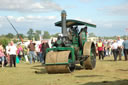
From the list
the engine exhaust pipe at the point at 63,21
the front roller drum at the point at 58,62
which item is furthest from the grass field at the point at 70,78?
the engine exhaust pipe at the point at 63,21

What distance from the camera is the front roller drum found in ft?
36.2

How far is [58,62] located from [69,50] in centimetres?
87

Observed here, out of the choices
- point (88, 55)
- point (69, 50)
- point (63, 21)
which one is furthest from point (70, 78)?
point (63, 21)

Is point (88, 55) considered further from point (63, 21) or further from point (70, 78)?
point (70, 78)

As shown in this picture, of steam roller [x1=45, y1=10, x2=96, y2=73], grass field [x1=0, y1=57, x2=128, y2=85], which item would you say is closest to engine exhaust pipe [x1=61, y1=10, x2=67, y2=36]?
steam roller [x1=45, y1=10, x2=96, y2=73]

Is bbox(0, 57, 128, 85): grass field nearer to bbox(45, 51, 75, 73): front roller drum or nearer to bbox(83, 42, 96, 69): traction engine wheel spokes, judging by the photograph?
bbox(45, 51, 75, 73): front roller drum

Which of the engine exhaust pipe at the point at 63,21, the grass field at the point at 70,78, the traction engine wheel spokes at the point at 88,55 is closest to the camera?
the grass field at the point at 70,78

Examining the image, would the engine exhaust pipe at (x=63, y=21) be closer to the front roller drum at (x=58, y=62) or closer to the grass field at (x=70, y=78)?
the front roller drum at (x=58, y=62)

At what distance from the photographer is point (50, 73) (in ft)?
38.3

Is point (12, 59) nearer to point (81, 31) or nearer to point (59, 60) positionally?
point (81, 31)

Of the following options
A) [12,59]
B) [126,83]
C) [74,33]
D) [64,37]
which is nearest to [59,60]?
[64,37]

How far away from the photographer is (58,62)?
1103 centimetres

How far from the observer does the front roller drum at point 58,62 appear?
36.2 ft

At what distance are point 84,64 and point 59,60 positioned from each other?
2.27 meters
